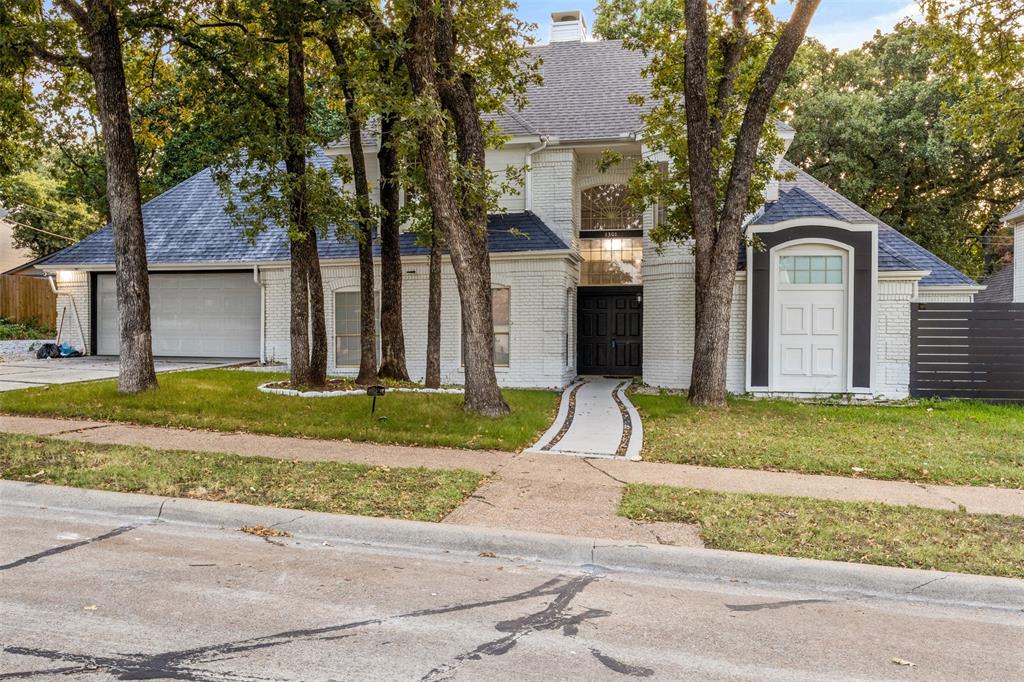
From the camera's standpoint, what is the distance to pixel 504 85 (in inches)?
497

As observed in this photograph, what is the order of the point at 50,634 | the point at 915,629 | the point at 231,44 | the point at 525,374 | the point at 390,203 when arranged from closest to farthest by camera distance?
the point at 50,634, the point at 915,629, the point at 231,44, the point at 390,203, the point at 525,374

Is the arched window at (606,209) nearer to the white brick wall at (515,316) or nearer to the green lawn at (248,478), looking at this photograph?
the white brick wall at (515,316)

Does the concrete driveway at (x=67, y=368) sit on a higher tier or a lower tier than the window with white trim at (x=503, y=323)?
lower

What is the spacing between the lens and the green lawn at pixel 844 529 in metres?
4.93

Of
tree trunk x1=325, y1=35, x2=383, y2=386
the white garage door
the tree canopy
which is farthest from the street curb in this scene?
the tree canopy

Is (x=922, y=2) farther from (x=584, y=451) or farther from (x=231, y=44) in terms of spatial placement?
(x=231, y=44)

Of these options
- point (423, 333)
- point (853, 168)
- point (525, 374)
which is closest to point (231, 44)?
point (423, 333)

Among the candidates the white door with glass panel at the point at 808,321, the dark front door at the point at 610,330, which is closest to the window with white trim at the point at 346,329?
the dark front door at the point at 610,330

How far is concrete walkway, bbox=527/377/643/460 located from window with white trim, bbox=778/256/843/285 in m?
4.15

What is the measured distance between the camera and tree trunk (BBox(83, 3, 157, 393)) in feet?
36.5

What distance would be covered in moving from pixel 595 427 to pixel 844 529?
200 inches

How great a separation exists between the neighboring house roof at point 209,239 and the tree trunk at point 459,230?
193 inches

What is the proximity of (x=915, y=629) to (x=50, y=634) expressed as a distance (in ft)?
15.9

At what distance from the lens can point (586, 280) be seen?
1761 cm
